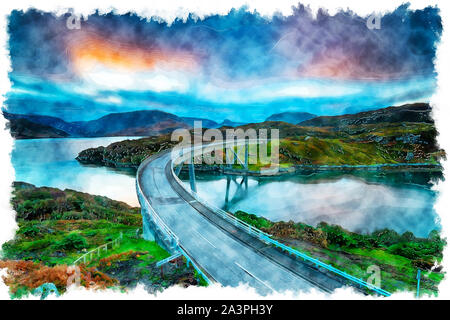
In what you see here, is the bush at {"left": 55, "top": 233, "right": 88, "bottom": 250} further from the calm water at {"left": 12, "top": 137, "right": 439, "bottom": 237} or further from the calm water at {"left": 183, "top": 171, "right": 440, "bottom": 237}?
the calm water at {"left": 183, "top": 171, "right": 440, "bottom": 237}

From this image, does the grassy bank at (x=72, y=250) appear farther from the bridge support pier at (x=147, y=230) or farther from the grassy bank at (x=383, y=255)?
the grassy bank at (x=383, y=255)

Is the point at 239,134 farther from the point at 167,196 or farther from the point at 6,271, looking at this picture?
the point at 6,271

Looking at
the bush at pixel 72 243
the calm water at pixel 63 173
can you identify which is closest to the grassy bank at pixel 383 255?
the bush at pixel 72 243

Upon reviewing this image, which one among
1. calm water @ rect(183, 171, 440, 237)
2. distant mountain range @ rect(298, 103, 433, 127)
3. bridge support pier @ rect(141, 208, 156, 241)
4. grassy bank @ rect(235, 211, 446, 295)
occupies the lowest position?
calm water @ rect(183, 171, 440, 237)

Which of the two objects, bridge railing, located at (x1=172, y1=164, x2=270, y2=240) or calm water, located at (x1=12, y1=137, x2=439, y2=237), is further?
calm water, located at (x1=12, y1=137, x2=439, y2=237)

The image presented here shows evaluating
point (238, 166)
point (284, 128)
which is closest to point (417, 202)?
point (238, 166)

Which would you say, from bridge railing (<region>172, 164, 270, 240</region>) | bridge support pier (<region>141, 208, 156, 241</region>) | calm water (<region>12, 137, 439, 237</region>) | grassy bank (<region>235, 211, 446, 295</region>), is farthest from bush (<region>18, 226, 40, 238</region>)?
grassy bank (<region>235, 211, 446, 295</region>)

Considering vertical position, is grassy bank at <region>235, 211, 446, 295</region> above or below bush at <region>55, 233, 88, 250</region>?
below
